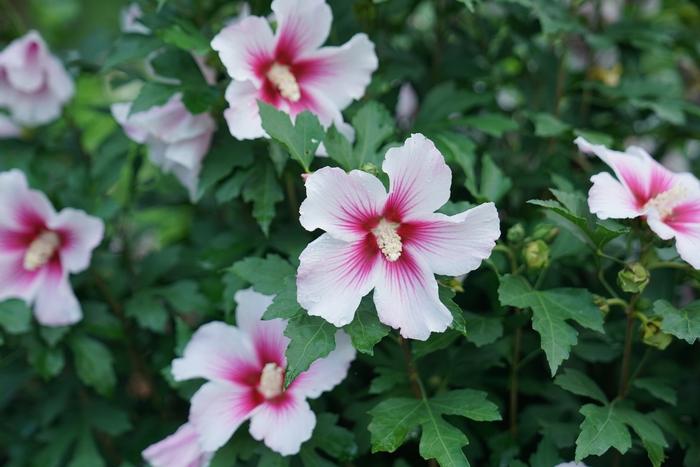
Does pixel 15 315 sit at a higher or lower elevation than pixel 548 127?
lower

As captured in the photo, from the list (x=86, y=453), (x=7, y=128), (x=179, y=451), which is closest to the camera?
(x=179, y=451)

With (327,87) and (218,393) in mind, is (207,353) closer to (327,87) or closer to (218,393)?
(218,393)

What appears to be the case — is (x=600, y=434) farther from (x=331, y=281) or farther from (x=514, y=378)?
(x=331, y=281)

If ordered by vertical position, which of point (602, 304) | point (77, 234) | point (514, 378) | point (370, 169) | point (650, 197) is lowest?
point (514, 378)

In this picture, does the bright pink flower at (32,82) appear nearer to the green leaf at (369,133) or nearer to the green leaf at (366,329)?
the green leaf at (369,133)

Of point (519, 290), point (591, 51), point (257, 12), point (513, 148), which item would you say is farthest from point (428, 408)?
point (591, 51)

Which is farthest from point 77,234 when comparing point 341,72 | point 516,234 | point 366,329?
point 516,234
